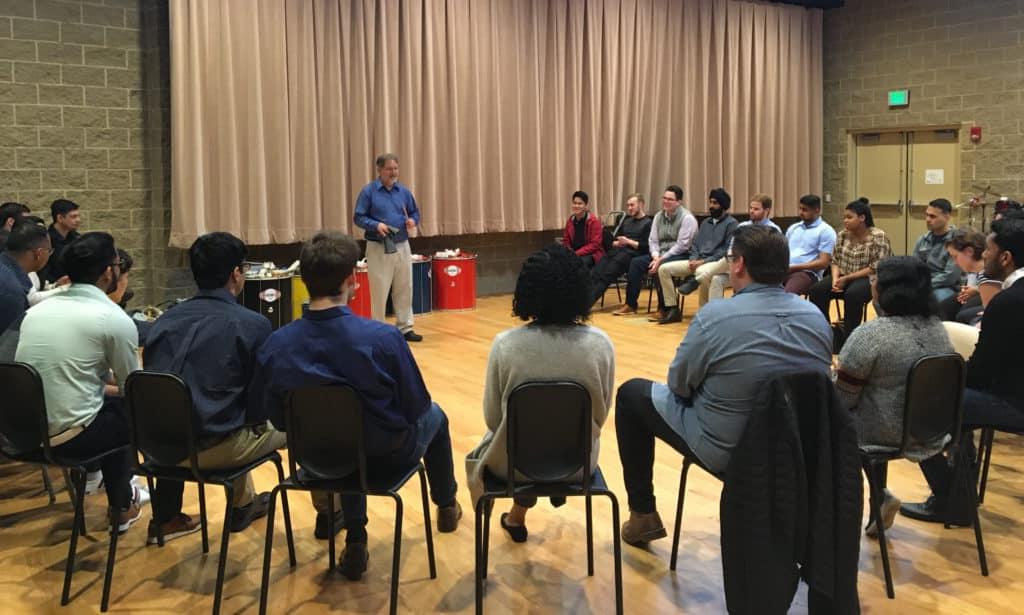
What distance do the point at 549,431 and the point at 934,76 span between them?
9676 mm

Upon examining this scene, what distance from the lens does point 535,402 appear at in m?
2.71

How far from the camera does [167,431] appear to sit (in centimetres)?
294

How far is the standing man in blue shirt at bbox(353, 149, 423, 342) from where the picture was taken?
7.43 meters

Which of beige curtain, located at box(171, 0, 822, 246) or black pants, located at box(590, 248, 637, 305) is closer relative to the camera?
beige curtain, located at box(171, 0, 822, 246)

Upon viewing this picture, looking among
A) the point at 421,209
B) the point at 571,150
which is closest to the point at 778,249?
the point at 421,209

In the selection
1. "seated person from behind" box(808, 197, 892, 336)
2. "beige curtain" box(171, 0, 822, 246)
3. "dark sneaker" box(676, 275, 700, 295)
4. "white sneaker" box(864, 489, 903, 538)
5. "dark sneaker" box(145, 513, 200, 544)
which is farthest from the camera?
"dark sneaker" box(676, 275, 700, 295)

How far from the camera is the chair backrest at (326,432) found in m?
2.71

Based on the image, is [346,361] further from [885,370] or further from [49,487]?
[49,487]

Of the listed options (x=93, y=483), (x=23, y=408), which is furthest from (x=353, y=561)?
(x=93, y=483)

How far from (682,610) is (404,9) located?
7043 mm

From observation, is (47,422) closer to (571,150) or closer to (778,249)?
(778,249)

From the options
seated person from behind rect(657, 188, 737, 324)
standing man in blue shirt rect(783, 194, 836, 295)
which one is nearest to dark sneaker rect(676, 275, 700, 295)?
seated person from behind rect(657, 188, 737, 324)

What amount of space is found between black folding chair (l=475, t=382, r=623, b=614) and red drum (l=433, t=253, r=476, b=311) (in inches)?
243

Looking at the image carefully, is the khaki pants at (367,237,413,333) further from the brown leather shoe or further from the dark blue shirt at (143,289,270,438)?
the dark blue shirt at (143,289,270,438)
